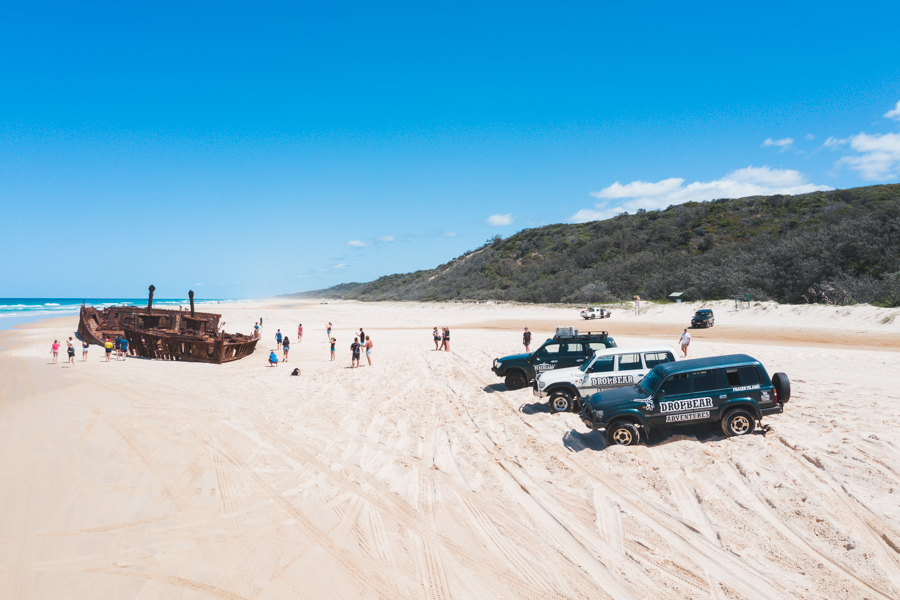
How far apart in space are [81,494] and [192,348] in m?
19.2

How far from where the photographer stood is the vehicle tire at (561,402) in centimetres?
1265

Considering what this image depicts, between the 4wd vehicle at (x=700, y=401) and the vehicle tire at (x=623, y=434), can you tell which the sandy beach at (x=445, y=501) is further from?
the 4wd vehicle at (x=700, y=401)

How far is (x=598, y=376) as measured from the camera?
40.7 ft

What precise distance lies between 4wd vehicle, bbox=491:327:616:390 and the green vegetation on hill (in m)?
27.9

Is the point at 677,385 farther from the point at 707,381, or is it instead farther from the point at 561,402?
the point at 561,402

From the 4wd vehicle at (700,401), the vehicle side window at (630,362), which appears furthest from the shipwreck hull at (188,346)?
the 4wd vehicle at (700,401)

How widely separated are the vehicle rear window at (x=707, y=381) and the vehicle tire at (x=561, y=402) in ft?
12.1

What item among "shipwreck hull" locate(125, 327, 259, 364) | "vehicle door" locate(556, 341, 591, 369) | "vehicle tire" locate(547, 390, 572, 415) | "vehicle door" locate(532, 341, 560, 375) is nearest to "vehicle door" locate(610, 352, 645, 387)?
"vehicle tire" locate(547, 390, 572, 415)

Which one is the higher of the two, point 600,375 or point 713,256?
point 713,256

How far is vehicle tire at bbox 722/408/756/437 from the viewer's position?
9.39 meters

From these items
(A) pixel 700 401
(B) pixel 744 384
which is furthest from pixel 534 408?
(B) pixel 744 384

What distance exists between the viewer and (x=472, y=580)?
5.89m

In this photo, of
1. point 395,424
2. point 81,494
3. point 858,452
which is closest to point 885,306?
point 858,452

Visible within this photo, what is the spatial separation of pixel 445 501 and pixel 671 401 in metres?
5.08
